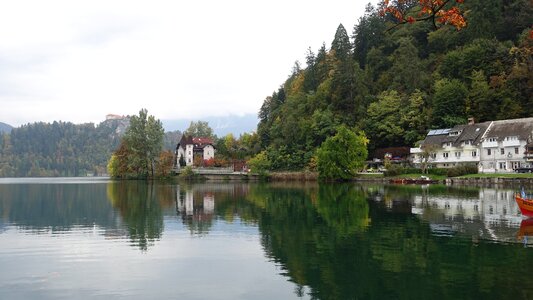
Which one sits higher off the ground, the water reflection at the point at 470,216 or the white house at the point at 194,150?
the white house at the point at 194,150

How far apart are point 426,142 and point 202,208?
5728 cm

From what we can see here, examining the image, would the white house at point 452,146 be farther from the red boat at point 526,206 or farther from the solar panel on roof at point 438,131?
the red boat at point 526,206

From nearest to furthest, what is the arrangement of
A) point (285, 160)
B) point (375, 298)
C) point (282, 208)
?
point (375, 298) < point (282, 208) < point (285, 160)

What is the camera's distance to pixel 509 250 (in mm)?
19266

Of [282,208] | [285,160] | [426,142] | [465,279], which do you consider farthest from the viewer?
[285,160]

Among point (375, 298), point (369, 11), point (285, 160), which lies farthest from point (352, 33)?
point (375, 298)

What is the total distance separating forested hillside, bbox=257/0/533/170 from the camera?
277 feet

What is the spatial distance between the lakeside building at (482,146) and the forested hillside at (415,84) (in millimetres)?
5128

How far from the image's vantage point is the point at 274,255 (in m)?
19.7

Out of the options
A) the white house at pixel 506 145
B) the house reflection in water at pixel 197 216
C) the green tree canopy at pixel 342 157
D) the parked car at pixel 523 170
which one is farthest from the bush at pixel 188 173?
the parked car at pixel 523 170

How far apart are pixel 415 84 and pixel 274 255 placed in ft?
283

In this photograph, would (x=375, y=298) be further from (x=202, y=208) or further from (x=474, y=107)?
(x=474, y=107)

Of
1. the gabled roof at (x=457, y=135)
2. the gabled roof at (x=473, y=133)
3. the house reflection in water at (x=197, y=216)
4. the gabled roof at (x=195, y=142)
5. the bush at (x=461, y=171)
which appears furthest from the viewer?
the gabled roof at (x=195, y=142)

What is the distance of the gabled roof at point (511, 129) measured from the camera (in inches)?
2839
